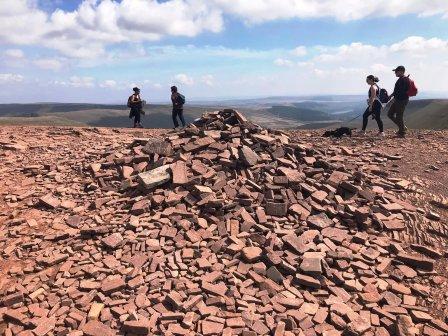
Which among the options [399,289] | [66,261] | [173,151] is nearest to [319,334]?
[399,289]

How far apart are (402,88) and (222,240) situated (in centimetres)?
1281

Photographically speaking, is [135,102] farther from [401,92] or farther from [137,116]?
[401,92]

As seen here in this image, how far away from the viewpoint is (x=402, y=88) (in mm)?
17812

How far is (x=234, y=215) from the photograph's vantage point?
1070 cm

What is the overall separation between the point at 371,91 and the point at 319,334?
Answer: 1396 centimetres

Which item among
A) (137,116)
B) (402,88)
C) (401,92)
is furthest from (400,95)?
(137,116)

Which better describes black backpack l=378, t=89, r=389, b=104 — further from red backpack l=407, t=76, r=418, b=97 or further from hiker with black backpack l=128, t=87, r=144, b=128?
hiker with black backpack l=128, t=87, r=144, b=128

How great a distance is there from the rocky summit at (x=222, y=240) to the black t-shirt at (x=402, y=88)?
413cm

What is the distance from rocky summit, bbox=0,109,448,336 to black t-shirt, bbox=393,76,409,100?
13.6ft

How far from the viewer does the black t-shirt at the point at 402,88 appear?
58.1 ft

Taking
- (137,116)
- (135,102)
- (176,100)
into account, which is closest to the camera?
(176,100)

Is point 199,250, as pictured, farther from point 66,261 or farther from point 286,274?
point 66,261

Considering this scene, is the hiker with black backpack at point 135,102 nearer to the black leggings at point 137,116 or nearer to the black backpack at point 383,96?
the black leggings at point 137,116

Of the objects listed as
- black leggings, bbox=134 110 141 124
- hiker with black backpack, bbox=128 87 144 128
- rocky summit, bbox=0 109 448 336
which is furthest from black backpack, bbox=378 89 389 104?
black leggings, bbox=134 110 141 124
